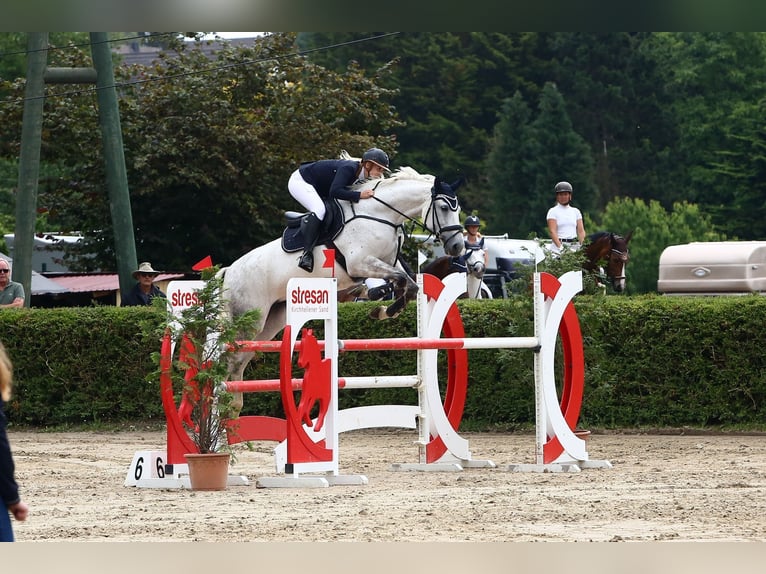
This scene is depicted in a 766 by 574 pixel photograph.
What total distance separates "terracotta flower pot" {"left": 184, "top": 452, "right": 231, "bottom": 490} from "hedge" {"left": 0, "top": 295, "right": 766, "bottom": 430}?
9.59 feet

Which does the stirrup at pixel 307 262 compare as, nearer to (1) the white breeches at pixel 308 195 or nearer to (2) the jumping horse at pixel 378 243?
(2) the jumping horse at pixel 378 243

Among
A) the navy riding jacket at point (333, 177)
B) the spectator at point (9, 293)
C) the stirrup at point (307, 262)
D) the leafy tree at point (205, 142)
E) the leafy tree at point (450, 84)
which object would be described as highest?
the leafy tree at point (450, 84)

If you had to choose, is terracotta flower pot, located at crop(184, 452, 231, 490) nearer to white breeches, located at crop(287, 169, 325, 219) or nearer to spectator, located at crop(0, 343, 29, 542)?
white breeches, located at crop(287, 169, 325, 219)

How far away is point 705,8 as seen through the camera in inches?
163

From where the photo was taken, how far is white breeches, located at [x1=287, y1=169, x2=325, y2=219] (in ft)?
31.5

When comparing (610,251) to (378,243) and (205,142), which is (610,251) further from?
(205,142)

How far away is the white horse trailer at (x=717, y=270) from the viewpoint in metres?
13.9

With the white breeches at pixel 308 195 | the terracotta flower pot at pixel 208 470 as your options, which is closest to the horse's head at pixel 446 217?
the white breeches at pixel 308 195

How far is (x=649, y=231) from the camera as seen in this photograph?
36.1m

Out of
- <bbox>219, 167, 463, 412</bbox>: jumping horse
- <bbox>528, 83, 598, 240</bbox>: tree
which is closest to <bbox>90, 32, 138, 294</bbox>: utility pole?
<bbox>219, 167, 463, 412</bbox>: jumping horse

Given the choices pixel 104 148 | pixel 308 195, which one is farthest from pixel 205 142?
pixel 308 195

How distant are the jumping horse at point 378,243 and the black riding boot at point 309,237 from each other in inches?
2.3

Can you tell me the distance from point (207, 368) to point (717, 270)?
24.7 feet

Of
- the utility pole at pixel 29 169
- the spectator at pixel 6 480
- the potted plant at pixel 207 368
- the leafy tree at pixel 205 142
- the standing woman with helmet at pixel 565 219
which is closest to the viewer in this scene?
the spectator at pixel 6 480
